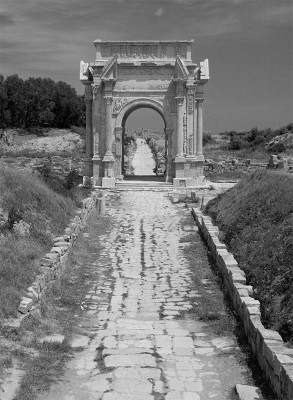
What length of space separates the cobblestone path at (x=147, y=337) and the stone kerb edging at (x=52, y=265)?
65cm

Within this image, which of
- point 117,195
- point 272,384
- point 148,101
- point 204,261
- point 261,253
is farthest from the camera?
point 148,101

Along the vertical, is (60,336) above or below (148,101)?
below

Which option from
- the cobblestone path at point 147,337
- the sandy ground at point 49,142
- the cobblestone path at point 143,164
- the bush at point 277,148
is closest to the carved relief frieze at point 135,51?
the cobblestone path at point 143,164

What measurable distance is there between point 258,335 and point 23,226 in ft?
21.6

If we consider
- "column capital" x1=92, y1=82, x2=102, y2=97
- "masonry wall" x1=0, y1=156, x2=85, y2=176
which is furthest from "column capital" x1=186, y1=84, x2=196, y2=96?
"masonry wall" x1=0, y1=156, x2=85, y2=176

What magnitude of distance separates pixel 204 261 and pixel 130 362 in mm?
5322

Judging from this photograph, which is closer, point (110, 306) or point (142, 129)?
point (110, 306)

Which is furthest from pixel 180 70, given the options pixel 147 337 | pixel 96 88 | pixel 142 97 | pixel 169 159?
pixel 147 337

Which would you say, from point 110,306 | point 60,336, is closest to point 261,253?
point 110,306

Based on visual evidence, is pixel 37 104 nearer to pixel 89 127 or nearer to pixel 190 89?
pixel 89 127

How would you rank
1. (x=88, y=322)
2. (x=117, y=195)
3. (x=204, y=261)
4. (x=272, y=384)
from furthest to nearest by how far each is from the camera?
(x=117, y=195), (x=204, y=261), (x=88, y=322), (x=272, y=384)

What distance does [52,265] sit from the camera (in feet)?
31.0

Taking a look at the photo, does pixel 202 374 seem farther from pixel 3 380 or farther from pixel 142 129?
pixel 142 129

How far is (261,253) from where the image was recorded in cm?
980
